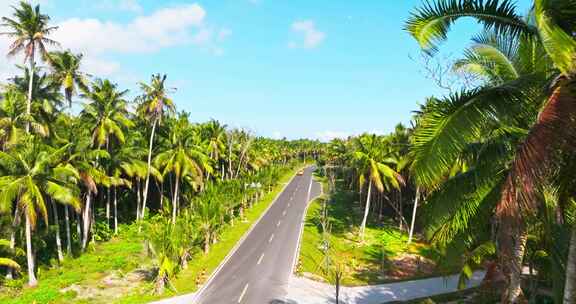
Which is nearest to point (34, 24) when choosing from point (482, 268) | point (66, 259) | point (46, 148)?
point (46, 148)

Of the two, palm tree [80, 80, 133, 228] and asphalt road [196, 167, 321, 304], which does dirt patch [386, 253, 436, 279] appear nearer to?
asphalt road [196, 167, 321, 304]

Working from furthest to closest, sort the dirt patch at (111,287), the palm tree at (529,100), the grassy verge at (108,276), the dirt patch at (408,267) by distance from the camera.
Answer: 1. the dirt patch at (408,267)
2. the dirt patch at (111,287)
3. the grassy verge at (108,276)
4. the palm tree at (529,100)

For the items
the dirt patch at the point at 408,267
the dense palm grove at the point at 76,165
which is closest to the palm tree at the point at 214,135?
the dense palm grove at the point at 76,165

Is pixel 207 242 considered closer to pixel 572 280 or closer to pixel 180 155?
pixel 180 155

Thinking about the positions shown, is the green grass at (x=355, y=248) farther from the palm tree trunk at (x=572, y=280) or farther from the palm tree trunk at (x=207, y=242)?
the palm tree trunk at (x=572, y=280)

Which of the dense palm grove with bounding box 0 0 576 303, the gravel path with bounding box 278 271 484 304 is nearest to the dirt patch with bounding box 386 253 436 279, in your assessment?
the gravel path with bounding box 278 271 484 304
